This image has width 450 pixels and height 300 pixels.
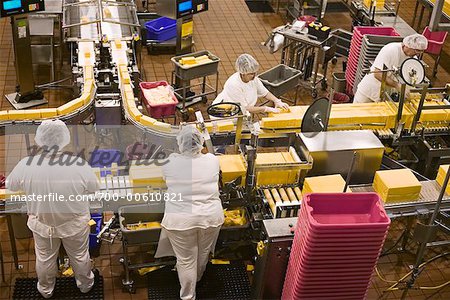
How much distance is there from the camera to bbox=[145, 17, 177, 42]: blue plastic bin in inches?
345

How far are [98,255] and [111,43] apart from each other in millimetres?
2890

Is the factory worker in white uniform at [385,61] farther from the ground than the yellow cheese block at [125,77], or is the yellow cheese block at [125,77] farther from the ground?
the factory worker in white uniform at [385,61]

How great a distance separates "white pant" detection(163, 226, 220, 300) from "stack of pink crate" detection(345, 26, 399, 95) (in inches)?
148

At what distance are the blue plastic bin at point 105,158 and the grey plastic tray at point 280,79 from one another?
83.2 inches

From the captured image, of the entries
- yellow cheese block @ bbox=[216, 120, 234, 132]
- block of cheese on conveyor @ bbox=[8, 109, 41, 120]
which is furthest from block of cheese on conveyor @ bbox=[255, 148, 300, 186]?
block of cheese on conveyor @ bbox=[8, 109, 41, 120]

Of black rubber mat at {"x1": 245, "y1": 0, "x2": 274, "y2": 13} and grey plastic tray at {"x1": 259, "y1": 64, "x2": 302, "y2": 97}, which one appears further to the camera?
black rubber mat at {"x1": 245, "y1": 0, "x2": 274, "y2": 13}

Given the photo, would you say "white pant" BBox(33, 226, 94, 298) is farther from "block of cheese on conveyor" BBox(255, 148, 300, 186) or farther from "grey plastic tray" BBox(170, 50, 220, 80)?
"grey plastic tray" BBox(170, 50, 220, 80)

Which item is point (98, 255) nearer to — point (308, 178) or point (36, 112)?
point (36, 112)

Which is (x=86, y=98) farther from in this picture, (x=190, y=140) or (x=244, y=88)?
(x=190, y=140)

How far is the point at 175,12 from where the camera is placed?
24.3ft

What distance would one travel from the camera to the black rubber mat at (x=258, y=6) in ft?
35.2

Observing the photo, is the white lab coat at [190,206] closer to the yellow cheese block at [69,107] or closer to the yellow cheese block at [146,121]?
the yellow cheese block at [146,121]

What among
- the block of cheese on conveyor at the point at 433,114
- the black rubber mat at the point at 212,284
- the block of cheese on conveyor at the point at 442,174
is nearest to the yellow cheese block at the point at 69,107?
the black rubber mat at the point at 212,284

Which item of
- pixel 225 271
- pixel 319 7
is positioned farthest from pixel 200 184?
pixel 319 7
